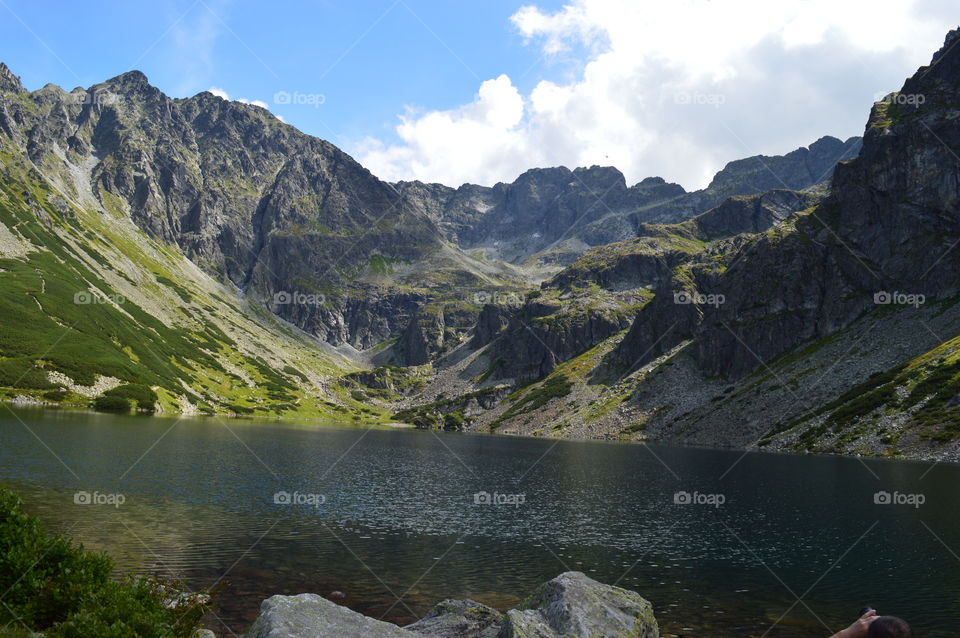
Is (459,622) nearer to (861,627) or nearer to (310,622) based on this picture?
(310,622)

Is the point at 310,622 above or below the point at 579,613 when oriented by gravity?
above

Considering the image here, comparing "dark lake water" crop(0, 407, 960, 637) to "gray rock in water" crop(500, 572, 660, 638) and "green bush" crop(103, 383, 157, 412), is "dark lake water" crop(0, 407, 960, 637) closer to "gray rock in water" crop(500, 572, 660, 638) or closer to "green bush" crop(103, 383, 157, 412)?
"gray rock in water" crop(500, 572, 660, 638)

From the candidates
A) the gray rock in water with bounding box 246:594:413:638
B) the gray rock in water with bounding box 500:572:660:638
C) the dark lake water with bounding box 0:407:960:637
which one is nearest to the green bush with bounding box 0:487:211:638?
the gray rock in water with bounding box 246:594:413:638

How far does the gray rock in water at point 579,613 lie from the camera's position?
1978 cm

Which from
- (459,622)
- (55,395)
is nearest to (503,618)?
(459,622)

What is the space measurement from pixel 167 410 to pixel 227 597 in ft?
568

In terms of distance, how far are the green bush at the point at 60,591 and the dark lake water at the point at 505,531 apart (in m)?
11.0

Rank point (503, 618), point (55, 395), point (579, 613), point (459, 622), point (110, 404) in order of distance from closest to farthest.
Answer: point (503, 618) → point (579, 613) → point (459, 622) → point (55, 395) → point (110, 404)

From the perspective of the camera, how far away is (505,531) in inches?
1944

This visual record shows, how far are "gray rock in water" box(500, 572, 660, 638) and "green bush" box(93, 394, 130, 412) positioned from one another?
557ft

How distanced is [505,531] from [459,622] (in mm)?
26785

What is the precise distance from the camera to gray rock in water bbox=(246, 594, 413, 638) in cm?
1590

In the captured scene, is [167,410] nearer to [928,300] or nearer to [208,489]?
[208,489]

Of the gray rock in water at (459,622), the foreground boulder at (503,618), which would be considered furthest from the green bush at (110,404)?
the foreground boulder at (503,618)
